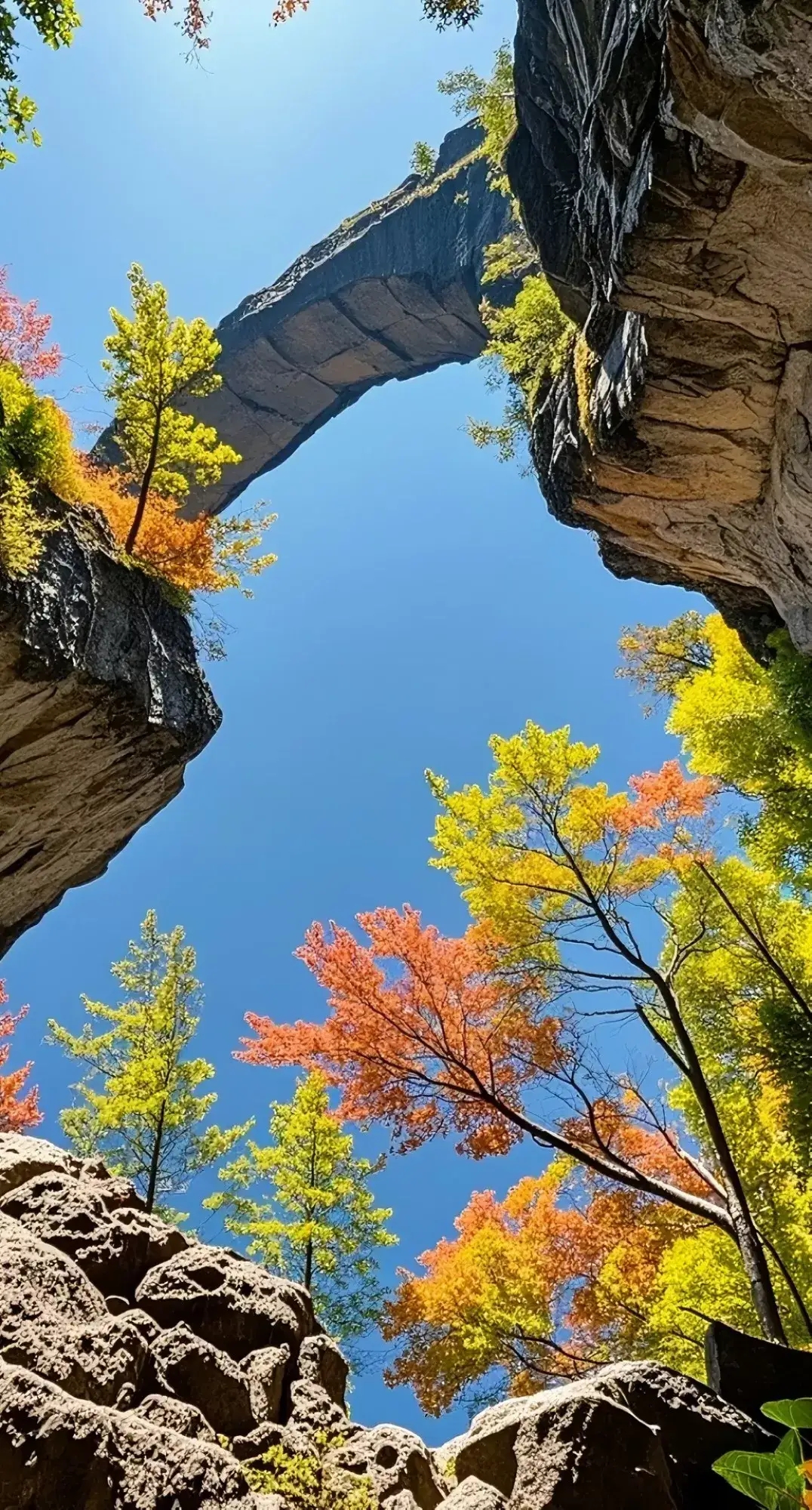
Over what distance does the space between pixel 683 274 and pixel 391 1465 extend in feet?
24.8

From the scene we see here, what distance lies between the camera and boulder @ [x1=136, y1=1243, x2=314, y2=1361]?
16.3ft

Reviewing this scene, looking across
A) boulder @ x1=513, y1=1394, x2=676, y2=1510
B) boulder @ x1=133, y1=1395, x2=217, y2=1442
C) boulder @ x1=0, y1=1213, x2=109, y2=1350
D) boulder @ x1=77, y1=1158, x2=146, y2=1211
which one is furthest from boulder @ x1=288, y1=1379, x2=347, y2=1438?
boulder @ x1=77, y1=1158, x2=146, y2=1211

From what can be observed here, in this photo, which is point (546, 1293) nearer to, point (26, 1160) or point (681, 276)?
point (26, 1160)

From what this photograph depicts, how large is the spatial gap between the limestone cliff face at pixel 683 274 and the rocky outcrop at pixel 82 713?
5.54 m

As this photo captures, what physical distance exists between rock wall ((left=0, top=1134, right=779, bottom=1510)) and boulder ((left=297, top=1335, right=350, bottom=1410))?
0.01 metres

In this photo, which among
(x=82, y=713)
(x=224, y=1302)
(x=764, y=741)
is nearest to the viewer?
(x=224, y=1302)

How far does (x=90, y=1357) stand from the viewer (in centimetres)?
419

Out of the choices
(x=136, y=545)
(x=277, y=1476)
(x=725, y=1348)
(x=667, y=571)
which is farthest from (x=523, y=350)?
(x=277, y=1476)

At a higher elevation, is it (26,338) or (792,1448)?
(26,338)

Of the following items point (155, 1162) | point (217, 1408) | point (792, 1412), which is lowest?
point (217, 1408)

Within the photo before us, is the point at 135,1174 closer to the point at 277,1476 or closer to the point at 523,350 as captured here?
the point at 277,1476

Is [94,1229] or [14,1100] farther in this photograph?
[14,1100]

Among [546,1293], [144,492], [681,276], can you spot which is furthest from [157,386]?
[546,1293]

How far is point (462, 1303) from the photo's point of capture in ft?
36.9
